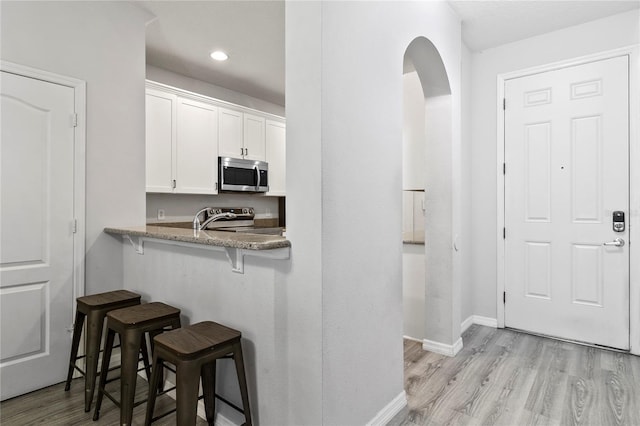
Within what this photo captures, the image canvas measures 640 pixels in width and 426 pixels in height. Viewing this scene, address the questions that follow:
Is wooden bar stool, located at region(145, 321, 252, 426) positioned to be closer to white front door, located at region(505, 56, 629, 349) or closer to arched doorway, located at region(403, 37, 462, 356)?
arched doorway, located at region(403, 37, 462, 356)

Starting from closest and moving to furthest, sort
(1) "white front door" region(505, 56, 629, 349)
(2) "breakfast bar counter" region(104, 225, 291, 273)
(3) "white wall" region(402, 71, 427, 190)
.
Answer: (2) "breakfast bar counter" region(104, 225, 291, 273) → (1) "white front door" region(505, 56, 629, 349) → (3) "white wall" region(402, 71, 427, 190)

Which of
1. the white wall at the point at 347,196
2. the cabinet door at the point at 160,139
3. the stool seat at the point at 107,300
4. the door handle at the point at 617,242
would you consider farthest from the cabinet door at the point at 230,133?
the door handle at the point at 617,242

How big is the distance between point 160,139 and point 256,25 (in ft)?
4.79

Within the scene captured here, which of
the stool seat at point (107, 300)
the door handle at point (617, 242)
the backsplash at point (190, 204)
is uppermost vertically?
the backsplash at point (190, 204)

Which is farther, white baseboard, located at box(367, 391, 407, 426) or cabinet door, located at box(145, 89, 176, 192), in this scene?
cabinet door, located at box(145, 89, 176, 192)

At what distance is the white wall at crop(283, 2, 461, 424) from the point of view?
1.51 metres

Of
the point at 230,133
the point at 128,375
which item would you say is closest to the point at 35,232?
the point at 128,375

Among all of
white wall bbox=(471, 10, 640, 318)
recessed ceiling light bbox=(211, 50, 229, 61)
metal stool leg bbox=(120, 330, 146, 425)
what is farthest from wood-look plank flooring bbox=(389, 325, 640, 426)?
recessed ceiling light bbox=(211, 50, 229, 61)

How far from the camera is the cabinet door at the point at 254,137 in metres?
4.47

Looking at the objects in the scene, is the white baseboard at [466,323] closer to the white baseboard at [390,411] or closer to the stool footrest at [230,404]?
the white baseboard at [390,411]

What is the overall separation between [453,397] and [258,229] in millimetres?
3299

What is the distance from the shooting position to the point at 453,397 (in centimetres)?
216

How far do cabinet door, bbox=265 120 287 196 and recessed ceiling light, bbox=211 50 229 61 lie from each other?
47.3 inches

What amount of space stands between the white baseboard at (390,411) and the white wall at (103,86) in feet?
6.72
